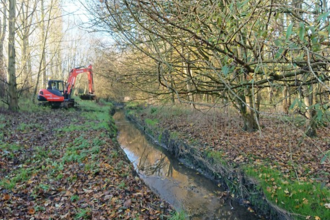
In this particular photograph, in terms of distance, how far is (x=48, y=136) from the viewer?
9.76m

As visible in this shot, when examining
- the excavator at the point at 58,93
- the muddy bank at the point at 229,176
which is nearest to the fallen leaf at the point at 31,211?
the muddy bank at the point at 229,176

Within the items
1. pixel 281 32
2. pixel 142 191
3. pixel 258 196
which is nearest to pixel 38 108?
pixel 142 191

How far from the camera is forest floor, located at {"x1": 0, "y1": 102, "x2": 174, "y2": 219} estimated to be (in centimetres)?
445

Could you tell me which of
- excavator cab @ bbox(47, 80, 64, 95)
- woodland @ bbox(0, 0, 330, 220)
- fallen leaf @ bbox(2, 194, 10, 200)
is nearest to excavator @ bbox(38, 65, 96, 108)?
excavator cab @ bbox(47, 80, 64, 95)

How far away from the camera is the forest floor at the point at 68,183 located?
14.6 feet

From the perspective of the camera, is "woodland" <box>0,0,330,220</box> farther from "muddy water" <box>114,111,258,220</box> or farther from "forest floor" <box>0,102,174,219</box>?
"muddy water" <box>114,111,258,220</box>

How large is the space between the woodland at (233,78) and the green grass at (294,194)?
2 cm

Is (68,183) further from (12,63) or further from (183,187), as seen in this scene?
(12,63)

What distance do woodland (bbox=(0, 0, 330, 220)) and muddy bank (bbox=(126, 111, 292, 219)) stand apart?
8.8 inches

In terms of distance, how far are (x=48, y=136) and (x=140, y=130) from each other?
31.8ft

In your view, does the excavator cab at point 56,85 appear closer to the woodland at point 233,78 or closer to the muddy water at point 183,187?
the woodland at point 233,78

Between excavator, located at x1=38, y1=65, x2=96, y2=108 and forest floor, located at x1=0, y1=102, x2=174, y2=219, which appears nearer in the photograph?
forest floor, located at x1=0, y1=102, x2=174, y2=219

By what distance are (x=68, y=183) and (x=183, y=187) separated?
12.2 feet

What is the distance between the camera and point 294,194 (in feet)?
17.2
